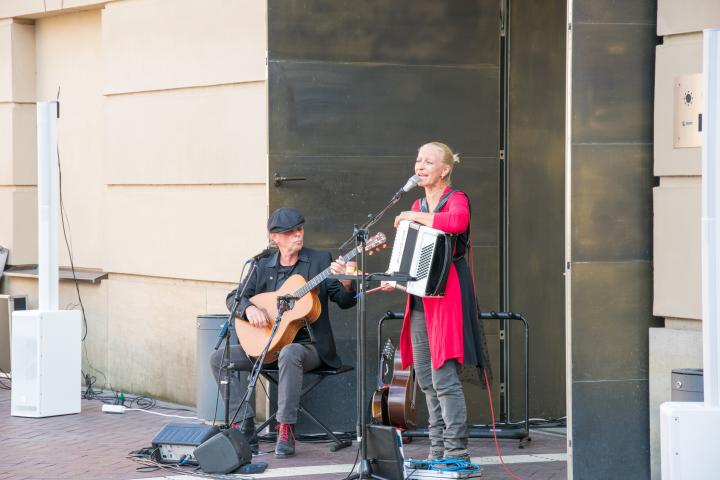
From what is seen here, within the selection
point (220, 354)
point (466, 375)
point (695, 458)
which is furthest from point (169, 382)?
point (695, 458)

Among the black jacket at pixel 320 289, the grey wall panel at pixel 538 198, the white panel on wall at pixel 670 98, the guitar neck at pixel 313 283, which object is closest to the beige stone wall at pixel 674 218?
the white panel on wall at pixel 670 98

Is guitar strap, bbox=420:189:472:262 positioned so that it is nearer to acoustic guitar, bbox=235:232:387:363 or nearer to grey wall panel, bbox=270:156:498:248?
acoustic guitar, bbox=235:232:387:363

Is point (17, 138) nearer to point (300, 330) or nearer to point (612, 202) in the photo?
point (300, 330)

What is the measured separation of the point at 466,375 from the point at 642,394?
1.80 meters

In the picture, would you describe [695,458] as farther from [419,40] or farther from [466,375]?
[419,40]

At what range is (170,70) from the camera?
33.0ft

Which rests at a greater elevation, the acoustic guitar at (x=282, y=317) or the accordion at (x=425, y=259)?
the accordion at (x=425, y=259)

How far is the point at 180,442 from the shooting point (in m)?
7.30

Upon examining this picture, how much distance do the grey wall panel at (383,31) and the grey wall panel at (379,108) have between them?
0.08m

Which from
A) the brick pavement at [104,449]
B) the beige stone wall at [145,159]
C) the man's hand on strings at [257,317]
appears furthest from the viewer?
the beige stone wall at [145,159]

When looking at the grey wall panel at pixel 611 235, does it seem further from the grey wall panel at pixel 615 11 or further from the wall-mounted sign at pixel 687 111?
the wall-mounted sign at pixel 687 111

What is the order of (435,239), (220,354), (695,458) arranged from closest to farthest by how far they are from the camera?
1. (695,458)
2. (435,239)
3. (220,354)

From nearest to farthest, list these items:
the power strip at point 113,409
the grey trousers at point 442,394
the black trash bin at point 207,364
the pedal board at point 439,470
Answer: the pedal board at point 439,470 < the grey trousers at point 442,394 < the black trash bin at point 207,364 < the power strip at point 113,409

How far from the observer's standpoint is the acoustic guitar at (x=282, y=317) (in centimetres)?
773
